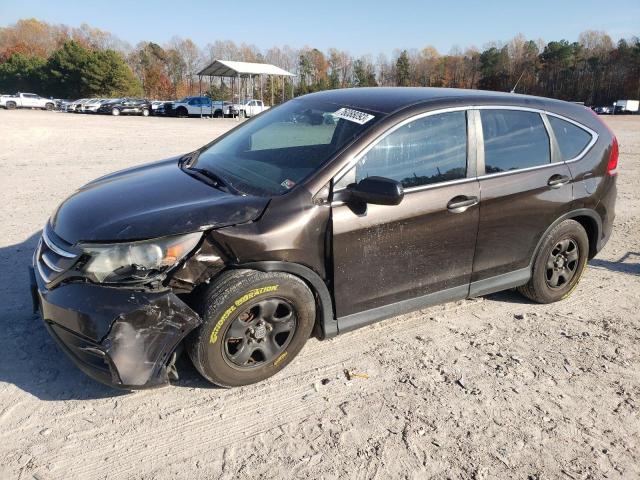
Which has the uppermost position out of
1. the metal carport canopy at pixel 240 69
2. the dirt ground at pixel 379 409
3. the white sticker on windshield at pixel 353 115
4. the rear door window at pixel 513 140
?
the metal carport canopy at pixel 240 69

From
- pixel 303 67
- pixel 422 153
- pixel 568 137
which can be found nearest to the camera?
pixel 422 153

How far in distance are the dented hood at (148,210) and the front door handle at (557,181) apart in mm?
2371

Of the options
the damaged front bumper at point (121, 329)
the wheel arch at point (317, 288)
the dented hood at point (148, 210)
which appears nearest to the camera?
the damaged front bumper at point (121, 329)

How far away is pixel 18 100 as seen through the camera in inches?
1822

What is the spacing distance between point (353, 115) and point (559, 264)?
2.28m

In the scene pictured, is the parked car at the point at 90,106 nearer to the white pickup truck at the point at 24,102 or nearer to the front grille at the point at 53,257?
the white pickup truck at the point at 24,102

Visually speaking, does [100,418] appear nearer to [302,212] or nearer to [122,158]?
[302,212]

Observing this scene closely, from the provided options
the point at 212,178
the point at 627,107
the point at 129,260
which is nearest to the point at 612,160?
the point at 212,178

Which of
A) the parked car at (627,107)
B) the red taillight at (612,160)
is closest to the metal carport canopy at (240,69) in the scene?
the red taillight at (612,160)

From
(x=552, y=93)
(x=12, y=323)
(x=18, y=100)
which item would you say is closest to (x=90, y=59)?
(x=18, y=100)

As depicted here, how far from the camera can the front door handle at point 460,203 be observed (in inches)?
135

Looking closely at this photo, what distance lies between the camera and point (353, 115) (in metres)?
3.48

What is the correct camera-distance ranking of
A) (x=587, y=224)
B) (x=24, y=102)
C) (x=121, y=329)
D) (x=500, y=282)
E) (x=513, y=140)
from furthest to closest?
(x=24, y=102) < (x=587, y=224) < (x=500, y=282) < (x=513, y=140) < (x=121, y=329)

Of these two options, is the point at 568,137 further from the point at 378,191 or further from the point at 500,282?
the point at 378,191
